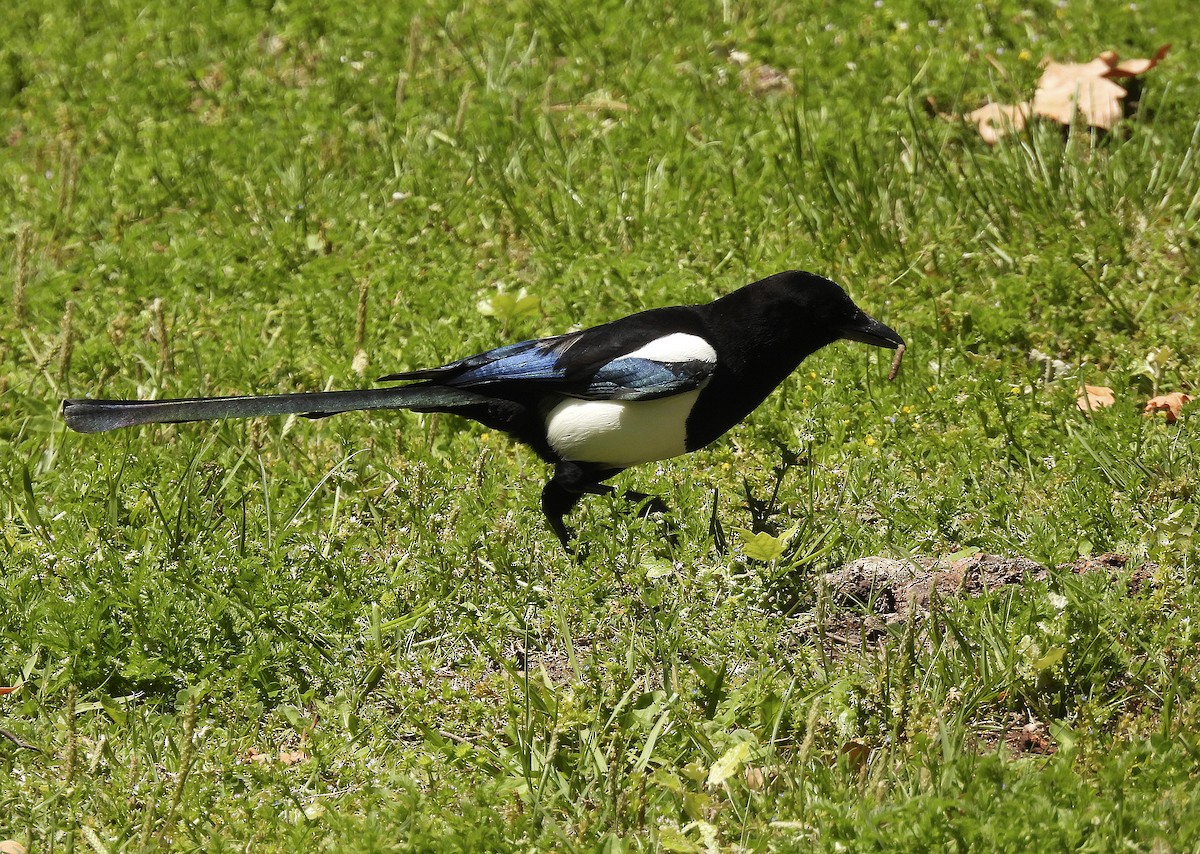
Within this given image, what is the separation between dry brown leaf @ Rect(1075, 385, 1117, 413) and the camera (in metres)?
4.17

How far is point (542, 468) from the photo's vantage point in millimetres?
4281

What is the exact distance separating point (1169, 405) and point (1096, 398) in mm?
224

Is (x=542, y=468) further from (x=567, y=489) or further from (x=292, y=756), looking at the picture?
(x=292, y=756)

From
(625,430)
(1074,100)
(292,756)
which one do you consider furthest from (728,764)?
(1074,100)

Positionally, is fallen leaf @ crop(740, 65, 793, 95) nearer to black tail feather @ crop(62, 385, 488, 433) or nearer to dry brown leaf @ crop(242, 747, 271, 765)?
black tail feather @ crop(62, 385, 488, 433)

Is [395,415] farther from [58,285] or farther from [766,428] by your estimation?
[58,285]

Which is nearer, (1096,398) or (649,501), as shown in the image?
(649,501)

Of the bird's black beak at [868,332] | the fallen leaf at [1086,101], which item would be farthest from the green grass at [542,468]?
the bird's black beak at [868,332]

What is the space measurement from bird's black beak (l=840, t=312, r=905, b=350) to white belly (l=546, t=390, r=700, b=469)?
1.48 feet

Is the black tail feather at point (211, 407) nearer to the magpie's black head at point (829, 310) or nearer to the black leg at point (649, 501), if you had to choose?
the black leg at point (649, 501)

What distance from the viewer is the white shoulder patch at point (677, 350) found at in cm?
372

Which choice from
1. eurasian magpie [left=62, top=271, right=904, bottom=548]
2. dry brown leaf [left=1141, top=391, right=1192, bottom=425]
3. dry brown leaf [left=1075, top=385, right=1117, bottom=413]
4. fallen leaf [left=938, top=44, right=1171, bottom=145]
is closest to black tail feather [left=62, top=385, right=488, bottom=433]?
eurasian magpie [left=62, top=271, right=904, bottom=548]

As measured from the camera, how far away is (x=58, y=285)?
17.8 feet

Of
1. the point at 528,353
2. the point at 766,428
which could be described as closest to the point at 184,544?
the point at 528,353
